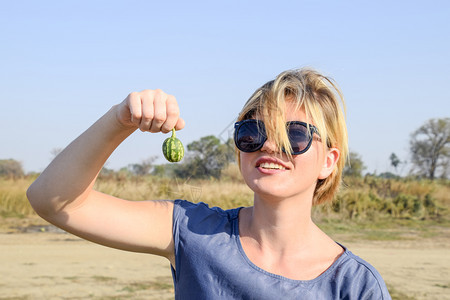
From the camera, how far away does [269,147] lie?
211 cm

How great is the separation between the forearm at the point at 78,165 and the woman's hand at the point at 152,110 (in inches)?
A: 5.2

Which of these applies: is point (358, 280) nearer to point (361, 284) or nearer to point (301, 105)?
point (361, 284)

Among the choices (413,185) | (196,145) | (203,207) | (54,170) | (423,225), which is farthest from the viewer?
(413,185)

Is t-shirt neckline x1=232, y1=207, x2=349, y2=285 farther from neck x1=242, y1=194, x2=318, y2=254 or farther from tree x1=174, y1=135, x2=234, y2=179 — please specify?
tree x1=174, y1=135, x2=234, y2=179

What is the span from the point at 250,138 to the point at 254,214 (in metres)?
0.34

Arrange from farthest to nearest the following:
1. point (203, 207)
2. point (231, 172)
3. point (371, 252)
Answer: point (231, 172), point (371, 252), point (203, 207)

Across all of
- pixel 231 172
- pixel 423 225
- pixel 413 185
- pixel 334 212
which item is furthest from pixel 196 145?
pixel 413 185

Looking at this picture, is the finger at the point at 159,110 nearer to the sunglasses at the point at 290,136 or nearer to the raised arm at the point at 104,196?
the raised arm at the point at 104,196

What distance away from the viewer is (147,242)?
2182 mm

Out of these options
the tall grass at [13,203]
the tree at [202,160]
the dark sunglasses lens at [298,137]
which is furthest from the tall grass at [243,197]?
the dark sunglasses lens at [298,137]

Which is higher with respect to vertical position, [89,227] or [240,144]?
[240,144]

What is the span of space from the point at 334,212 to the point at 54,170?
1307 centimetres

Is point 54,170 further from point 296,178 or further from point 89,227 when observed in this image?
point 296,178

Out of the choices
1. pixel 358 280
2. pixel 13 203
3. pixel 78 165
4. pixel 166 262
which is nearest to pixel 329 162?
pixel 358 280
